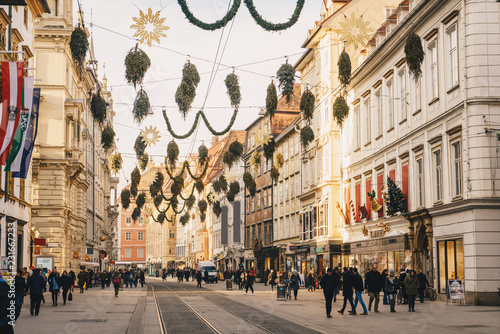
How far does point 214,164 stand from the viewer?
104 meters

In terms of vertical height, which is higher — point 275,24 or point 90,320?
point 275,24

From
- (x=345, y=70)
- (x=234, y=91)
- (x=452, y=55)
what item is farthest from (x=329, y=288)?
(x=452, y=55)

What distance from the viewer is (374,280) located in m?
24.3

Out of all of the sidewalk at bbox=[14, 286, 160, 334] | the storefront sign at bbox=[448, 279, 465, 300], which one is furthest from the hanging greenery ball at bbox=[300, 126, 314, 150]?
the sidewalk at bbox=[14, 286, 160, 334]

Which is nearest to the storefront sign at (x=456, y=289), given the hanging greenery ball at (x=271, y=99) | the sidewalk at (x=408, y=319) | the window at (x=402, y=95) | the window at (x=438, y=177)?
the sidewalk at (x=408, y=319)

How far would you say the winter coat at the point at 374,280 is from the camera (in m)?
24.2

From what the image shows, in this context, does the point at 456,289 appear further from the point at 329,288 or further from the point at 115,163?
the point at 115,163

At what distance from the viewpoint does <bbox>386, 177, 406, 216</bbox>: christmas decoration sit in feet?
115

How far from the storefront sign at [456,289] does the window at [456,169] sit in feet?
11.8

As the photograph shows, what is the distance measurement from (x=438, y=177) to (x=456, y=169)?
2.06 metres

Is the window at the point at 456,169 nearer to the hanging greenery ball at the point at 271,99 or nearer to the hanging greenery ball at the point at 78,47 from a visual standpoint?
the hanging greenery ball at the point at 271,99

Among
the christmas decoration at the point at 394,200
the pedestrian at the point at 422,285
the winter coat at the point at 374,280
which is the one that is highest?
the christmas decoration at the point at 394,200

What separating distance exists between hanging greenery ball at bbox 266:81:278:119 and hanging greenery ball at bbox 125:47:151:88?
6595mm

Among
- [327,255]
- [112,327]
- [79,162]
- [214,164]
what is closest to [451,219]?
[112,327]
